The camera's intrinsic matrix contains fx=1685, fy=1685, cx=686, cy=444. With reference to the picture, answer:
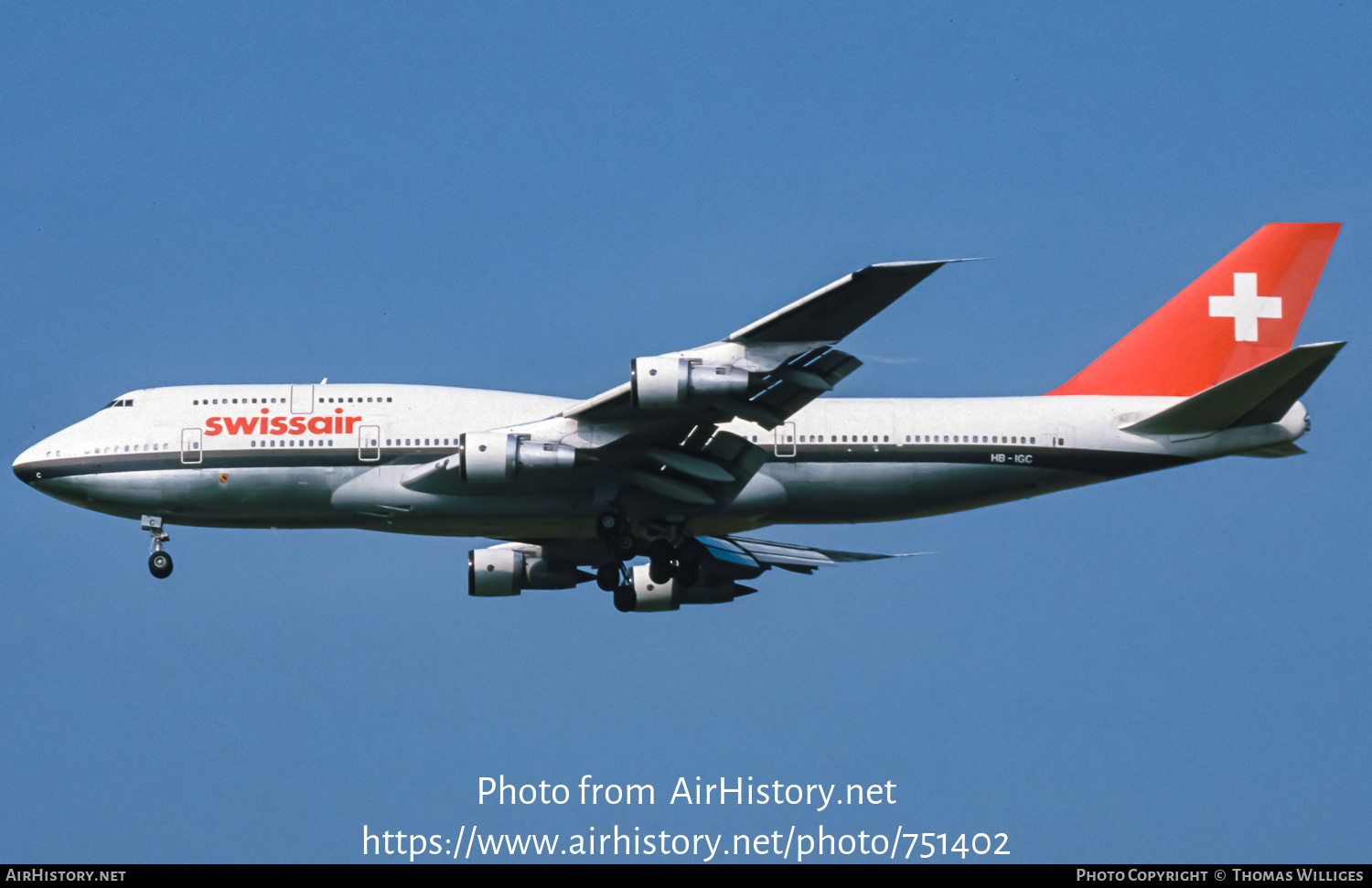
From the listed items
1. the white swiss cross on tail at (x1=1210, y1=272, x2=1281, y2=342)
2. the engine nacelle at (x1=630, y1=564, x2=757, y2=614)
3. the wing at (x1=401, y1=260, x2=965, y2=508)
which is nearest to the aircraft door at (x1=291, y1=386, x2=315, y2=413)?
the wing at (x1=401, y1=260, x2=965, y2=508)

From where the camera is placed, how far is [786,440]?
34781 millimetres

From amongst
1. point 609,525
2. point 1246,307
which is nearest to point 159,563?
point 609,525

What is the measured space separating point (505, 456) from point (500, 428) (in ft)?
10.2

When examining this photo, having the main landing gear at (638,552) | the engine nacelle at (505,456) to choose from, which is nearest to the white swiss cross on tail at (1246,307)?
the main landing gear at (638,552)

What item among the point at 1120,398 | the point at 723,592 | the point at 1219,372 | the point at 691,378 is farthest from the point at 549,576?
the point at 1219,372

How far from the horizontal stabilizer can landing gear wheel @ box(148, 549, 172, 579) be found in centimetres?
2065

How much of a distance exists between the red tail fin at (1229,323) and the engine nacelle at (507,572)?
12151 millimetres

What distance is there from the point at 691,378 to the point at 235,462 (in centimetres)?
1065

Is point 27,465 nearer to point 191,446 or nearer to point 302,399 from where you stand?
point 191,446

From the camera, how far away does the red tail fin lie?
37.2 meters

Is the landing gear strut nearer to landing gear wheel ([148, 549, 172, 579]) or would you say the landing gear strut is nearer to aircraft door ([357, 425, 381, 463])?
aircraft door ([357, 425, 381, 463])

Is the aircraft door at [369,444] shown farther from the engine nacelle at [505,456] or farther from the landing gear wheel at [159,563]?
the landing gear wheel at [159,563]

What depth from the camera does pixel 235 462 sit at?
3478 cm

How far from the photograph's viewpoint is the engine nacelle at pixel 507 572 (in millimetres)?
38438
